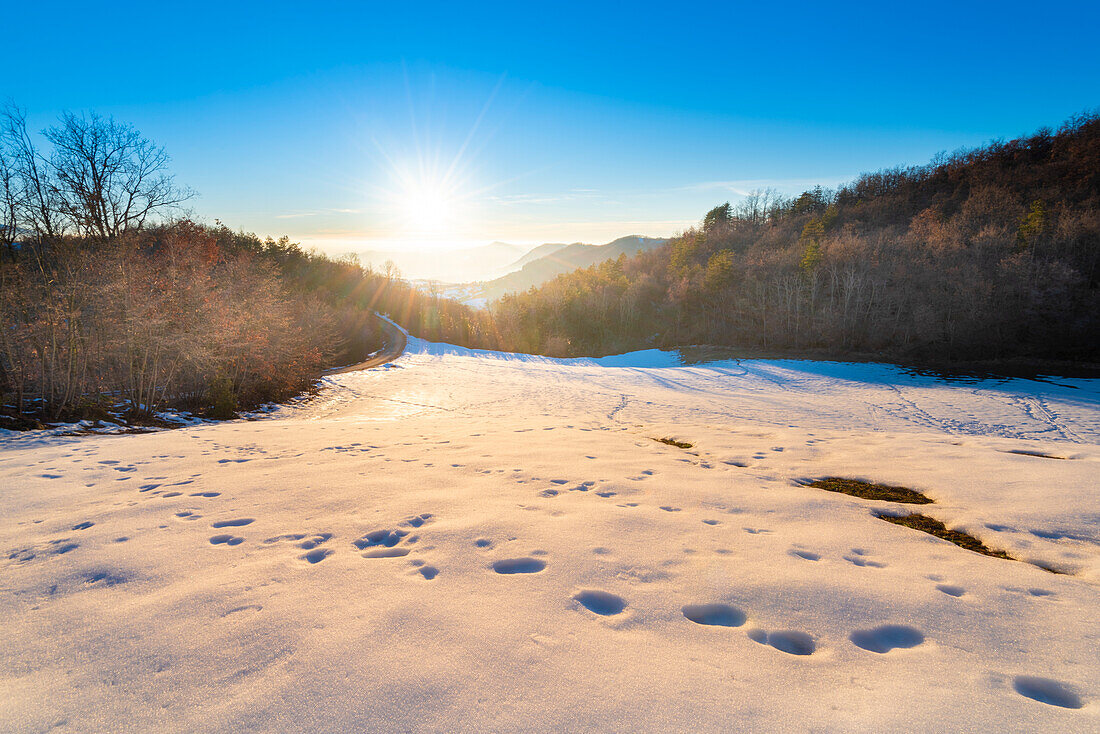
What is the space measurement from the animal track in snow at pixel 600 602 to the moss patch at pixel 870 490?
3434 millimetres

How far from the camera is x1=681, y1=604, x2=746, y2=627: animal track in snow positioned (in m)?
2.17

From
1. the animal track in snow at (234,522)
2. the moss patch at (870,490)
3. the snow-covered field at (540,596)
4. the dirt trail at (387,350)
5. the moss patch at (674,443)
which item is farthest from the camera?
the dirt trail at (387,350)

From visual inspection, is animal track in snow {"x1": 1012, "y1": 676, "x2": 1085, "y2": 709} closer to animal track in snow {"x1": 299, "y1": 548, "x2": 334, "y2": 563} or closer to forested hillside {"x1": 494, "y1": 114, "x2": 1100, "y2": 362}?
animal track in snow {"x1": 299, "y1": 548, "x2": 334, "y2": 563}

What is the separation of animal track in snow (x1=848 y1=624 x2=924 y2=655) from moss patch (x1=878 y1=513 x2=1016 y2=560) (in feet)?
5.29

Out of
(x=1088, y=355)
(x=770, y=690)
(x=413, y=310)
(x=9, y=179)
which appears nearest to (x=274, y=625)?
(x=770, y=690)

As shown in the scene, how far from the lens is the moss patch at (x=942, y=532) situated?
3039 millimetres

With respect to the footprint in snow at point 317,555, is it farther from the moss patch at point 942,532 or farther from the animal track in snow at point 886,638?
the moss patch at point 942,532

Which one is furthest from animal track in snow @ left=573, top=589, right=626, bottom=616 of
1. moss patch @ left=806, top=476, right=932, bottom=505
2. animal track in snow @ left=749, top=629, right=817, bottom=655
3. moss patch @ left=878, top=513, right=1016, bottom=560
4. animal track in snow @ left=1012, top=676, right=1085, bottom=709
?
moss patch @ left=806, top=476, right=932, bottom=505

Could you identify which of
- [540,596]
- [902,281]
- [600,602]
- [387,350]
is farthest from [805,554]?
[902,281]

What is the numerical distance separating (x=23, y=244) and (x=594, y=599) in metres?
28.4

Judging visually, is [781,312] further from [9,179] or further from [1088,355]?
[9,179]

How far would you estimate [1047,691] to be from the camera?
164 cm

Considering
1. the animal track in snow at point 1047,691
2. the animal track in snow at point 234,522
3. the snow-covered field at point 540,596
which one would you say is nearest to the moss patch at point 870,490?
the snow-covered field at point 540,596

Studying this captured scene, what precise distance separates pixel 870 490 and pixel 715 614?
3.50m
